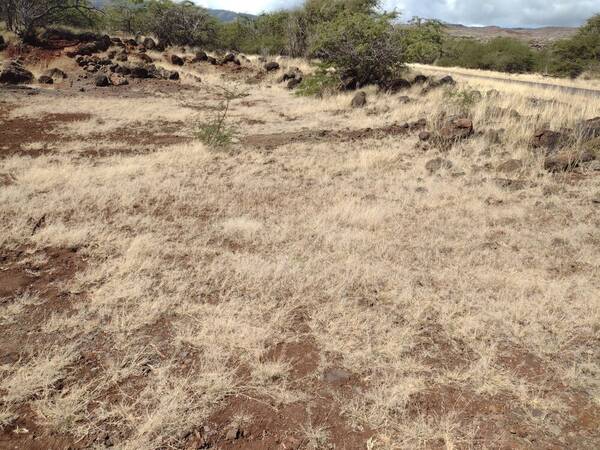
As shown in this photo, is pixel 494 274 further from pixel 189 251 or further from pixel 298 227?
pixel 189 251

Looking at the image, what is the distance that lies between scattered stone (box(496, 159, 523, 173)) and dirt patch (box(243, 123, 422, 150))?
2.85 m

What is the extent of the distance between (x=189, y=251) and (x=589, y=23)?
118 feet

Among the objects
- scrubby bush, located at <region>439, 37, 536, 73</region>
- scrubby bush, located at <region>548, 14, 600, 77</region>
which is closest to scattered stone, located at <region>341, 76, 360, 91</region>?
scrubby bush, located at <region>548, 14, 600, 77</region>

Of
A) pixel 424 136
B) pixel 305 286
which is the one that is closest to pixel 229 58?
pixel 424 136

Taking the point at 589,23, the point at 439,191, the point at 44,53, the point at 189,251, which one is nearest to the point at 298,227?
the point at 189,251

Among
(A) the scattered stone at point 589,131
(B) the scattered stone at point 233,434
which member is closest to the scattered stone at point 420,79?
(A) the scattered stone at point 589,131

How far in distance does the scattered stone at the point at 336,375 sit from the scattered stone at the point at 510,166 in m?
5.75

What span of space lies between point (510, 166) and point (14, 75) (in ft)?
55.9

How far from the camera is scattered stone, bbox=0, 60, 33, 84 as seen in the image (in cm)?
1566

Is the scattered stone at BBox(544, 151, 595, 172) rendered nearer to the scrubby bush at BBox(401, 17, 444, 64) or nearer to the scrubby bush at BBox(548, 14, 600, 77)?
→ the scrubby bush at BBox(401, 17, 444, 64)

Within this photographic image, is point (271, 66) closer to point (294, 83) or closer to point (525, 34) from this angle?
point (294, 83)

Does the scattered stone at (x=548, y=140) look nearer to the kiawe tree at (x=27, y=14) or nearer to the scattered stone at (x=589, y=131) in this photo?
the scattered stone at (x=589, y=131)

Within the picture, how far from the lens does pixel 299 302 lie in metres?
3.87

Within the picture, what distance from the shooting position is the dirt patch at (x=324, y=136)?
9.87m
